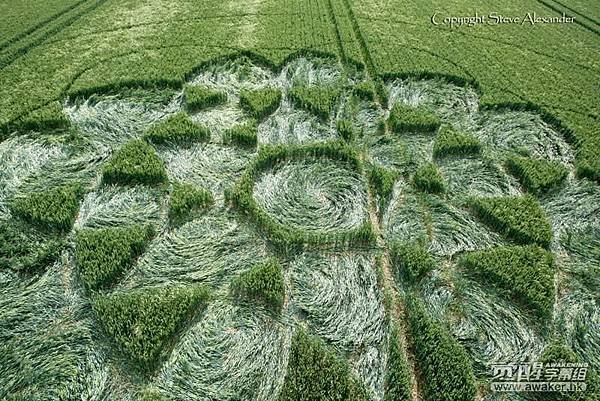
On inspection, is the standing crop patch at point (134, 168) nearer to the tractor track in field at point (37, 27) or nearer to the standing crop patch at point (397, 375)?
the standing crop patch at point (397, 375)

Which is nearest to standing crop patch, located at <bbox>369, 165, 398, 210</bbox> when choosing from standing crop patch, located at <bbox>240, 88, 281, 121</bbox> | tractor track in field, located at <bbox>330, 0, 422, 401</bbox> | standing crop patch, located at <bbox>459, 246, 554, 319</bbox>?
tractor track in field, located at <bbox>330, 0, 422, 401</bbox>

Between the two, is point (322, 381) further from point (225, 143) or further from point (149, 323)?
point (225, 143)

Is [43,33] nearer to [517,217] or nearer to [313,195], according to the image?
[313,195]

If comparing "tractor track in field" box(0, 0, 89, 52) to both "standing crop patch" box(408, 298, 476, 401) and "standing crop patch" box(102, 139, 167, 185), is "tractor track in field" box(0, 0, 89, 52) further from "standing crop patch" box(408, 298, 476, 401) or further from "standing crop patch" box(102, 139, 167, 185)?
"standing crop patch" box(408, 298, 476, 401)

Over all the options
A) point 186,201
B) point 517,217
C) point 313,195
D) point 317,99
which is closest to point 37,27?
point 317,99

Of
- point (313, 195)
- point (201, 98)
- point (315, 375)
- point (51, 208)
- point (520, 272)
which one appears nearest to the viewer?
point (315, 375)

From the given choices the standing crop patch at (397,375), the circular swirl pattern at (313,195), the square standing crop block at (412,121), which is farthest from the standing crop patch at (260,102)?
the standing crop patch at (397,375)
